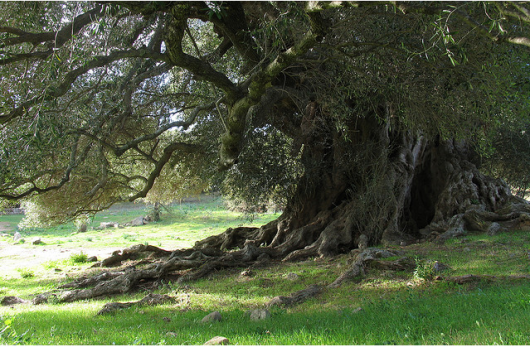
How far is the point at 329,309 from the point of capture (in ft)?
19.2

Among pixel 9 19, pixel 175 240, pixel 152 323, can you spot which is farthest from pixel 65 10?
pixel 175 240

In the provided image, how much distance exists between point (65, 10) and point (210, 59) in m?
3.85

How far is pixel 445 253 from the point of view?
8820 millimetres

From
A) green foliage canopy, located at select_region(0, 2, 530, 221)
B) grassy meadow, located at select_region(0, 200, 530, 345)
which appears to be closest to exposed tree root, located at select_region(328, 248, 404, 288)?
grassy meadow, located at select_region(0, 200, 530, 345)

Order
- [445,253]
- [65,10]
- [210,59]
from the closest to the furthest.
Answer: [65,10]
[445,253]
[210,59]

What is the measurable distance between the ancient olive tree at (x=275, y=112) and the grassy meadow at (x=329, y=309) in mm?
1644

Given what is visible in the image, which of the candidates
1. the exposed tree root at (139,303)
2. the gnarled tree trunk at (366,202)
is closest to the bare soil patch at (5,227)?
the gnarled tree trunk at (366,202)

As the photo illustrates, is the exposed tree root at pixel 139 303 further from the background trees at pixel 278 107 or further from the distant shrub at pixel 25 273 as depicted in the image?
the distant shrub at pixel 25 273

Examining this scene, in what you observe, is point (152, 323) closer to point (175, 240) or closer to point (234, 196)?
point (234, 196)

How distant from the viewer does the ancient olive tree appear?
22.1 feet

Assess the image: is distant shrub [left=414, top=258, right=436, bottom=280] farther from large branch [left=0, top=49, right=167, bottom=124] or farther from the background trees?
large branch [left=0, top=49, right=167, bottom=124]

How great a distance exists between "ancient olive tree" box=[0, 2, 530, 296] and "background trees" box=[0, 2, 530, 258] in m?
0.05

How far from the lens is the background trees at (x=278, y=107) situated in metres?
6.69

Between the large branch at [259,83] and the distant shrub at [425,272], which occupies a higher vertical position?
the large branch at [259,83]
